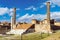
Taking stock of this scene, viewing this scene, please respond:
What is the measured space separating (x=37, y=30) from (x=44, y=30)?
2264 mm

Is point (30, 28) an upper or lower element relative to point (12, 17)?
lower

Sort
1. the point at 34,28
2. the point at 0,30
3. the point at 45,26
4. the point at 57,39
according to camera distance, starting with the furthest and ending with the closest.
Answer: the point at 0,30
the point at 34,28
the point at 45,26
the point at 57,39

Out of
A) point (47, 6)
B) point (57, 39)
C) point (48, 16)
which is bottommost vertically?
point (57, 39)

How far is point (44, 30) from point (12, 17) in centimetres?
1692

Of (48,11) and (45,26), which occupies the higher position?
(48,11)

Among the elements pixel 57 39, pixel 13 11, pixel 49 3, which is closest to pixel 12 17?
pixel 13 11

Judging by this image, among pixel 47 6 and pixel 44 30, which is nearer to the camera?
pixel 44 30

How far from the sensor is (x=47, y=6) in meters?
47.6

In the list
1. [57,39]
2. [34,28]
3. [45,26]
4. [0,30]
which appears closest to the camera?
[57,39]

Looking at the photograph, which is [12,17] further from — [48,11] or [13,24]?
[48,11]

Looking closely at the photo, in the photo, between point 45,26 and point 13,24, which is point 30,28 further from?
point 13,24

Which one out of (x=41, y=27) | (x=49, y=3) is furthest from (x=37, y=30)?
(x=49, y=3)

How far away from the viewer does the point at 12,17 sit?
5647 centimetres

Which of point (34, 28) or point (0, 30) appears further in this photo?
point (0, 30)
